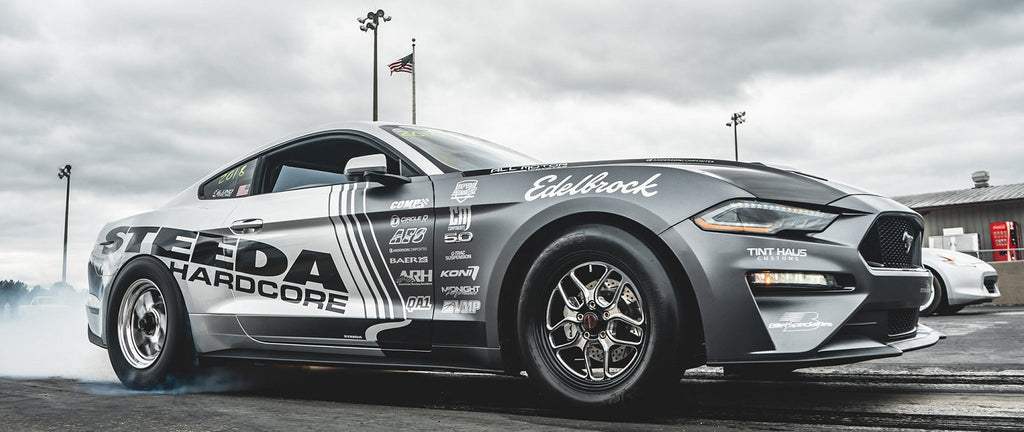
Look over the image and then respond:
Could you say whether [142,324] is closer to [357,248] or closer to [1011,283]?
[357,248]

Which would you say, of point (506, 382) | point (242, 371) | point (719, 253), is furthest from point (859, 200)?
point (242, 371)

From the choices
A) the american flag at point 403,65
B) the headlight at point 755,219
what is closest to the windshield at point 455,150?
the headlight at point 755,219

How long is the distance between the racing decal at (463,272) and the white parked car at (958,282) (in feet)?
26.4

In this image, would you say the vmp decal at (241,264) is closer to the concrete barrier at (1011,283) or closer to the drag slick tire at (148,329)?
the drag slick tire at (148,329)

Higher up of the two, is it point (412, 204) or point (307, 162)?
point (307, 162)

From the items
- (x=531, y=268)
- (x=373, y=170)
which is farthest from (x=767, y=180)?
(x=373, y=170)

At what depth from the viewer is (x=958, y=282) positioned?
31.7ft

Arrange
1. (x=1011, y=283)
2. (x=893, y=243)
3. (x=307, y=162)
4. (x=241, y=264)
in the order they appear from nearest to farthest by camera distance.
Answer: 1. (x=893, y=243)
2. (x=241, y=264)
3. (x=307, y=162)
4. (x=1011, y=283)

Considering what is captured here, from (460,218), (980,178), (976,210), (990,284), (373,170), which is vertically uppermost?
(980,178)

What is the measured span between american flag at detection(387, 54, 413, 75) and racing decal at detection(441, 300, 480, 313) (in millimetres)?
18949

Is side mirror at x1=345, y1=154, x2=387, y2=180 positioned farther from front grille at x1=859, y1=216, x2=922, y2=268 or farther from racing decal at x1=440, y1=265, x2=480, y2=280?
front grille at x1=859, y1=216, x2=922, y2=268

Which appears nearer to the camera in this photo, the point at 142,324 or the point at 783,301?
the point at 783,301

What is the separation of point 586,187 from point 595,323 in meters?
0.56

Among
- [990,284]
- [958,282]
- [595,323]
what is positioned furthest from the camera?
[990,284]
